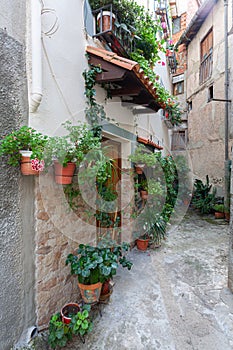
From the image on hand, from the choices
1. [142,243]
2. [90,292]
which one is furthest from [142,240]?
[90,292]

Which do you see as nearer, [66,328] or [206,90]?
[66,328]

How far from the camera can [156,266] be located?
11.1 ft

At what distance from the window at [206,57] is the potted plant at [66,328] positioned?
8.42 metres

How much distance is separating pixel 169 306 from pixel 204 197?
540cm

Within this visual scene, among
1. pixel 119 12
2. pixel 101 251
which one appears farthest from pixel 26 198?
pixel 119 12

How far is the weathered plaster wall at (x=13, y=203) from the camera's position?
5.28ft

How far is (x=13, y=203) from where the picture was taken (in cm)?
168

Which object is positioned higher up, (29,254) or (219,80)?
(219,80)

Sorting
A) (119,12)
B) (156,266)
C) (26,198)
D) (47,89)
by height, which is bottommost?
(156,266)

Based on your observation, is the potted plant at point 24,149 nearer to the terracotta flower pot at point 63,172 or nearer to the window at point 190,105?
the terracotta flower pot at point 63,172

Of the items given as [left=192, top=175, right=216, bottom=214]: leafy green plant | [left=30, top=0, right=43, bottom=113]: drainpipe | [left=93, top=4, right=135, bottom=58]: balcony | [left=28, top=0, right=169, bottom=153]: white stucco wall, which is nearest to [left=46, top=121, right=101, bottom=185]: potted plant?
[left=28, top=0, right=169, bottom=153]: white stucco wall

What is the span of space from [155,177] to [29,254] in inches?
115

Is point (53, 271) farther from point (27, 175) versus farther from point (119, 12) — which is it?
point (119, 12)

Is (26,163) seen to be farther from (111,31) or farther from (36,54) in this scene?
(111,31)
